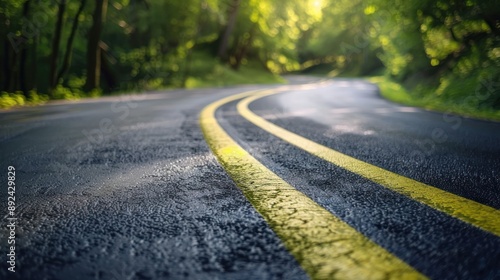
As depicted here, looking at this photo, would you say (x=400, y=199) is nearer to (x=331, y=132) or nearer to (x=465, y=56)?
(x=331, y=132)

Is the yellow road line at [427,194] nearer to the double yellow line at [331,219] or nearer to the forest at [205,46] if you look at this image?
the double yellow line at [331,219]

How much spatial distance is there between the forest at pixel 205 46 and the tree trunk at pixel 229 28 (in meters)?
0.08

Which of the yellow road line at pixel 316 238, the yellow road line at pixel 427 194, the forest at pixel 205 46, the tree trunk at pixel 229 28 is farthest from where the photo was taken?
the tree trunk at pixel 229 28

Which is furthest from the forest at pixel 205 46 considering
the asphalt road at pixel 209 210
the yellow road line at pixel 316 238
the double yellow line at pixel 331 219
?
the yellow road line at pixel 316 238

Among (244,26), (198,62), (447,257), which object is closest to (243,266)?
(447,257)

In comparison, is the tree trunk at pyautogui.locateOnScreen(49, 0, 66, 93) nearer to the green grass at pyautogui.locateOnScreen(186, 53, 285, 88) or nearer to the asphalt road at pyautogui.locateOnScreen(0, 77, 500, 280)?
the green grass at pyautogui.locateOnScreen(186, 53, 285, 88)

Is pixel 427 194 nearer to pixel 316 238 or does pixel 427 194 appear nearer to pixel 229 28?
pixel 316 238

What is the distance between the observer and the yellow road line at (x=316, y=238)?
836 millimetres

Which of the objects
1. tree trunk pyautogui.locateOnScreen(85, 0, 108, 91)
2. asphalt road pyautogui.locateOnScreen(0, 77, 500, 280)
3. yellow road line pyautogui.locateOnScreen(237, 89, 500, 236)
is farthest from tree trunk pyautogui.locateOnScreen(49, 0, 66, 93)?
yellow road line pyautogui.locateOnScreen(237, 89, 500, 236)

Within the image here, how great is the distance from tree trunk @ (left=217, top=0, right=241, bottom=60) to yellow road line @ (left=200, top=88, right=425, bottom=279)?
26.0 metres

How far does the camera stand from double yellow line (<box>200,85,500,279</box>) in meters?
0.85

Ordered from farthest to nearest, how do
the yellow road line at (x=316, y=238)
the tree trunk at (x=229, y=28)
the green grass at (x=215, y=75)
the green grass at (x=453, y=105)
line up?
the tree trunk at (x=229, y=28), the green grass at (x=215, y=75), the green grass at (x=453, y=105), the yellow road line at (x=316, y=238)

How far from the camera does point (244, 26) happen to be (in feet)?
93.4

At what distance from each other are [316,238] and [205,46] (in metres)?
29.3
